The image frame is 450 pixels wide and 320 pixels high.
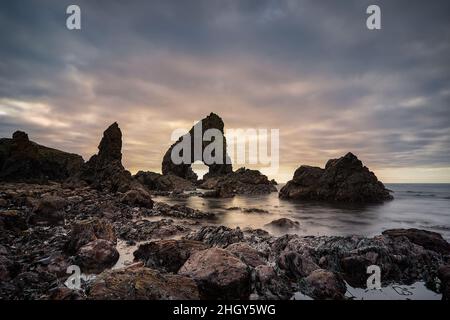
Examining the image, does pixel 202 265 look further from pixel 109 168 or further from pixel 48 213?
pixel 109 168

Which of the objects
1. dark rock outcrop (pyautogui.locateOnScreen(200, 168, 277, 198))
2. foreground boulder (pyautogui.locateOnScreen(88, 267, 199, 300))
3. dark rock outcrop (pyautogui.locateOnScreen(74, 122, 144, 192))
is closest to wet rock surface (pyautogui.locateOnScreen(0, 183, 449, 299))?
foreground boulder (pyautogui.locateOnScreen(88, 267, 199, 300))

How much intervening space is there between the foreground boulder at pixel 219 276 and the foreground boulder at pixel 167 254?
1092mm

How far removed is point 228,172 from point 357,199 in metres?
82.8

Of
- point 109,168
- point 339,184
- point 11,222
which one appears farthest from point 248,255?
point 339,184

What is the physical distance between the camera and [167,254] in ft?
29.4

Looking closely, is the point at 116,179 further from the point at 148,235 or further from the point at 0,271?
the point at 0,271

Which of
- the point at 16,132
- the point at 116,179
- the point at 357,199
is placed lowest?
the point at 357,199

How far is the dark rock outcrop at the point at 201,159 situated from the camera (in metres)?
135

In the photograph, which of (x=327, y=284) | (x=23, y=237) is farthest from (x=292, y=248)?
(x=23, y=237)

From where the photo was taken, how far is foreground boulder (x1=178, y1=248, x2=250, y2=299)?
6719 millimetres

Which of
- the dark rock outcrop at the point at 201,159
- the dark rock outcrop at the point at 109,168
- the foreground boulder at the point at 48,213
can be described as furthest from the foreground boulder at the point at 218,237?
the dark rock outcrop at the point at 201,159

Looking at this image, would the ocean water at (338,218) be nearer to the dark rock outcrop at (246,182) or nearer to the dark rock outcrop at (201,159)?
Result: the dark rock outcrop at (246,182)

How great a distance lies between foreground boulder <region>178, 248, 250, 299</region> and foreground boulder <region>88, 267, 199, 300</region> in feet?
1.50
